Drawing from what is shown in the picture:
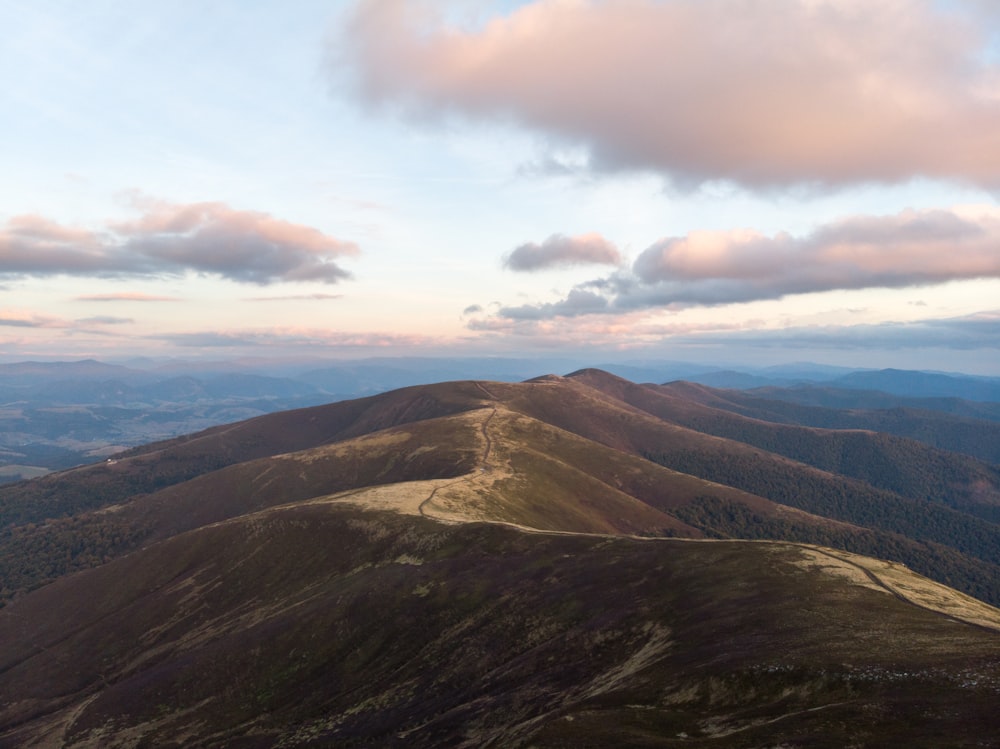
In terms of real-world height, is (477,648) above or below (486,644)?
below

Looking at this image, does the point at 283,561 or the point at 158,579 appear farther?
the point at 158,579

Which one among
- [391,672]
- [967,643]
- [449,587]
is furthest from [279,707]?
[967,643]

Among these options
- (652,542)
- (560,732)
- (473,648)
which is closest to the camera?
(560,732)

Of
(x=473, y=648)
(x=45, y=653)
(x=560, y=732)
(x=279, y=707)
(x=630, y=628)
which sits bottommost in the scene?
(x=45, y=653)

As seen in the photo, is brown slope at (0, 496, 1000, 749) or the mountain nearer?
brown slope at (0, 496, 1000, 749)

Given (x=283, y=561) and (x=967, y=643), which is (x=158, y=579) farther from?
(x=967, y=643)

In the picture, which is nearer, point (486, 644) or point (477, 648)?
point (477, 648)

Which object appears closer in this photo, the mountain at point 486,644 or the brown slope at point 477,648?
the brown slope at point 477,648

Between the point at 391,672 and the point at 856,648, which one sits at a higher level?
the point at 856,648
